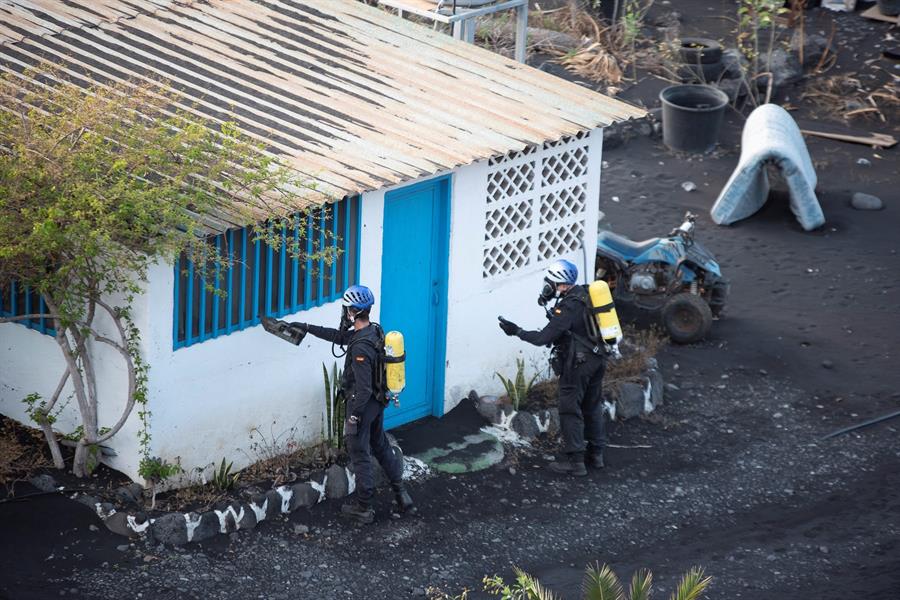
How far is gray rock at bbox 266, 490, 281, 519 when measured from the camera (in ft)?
30.9

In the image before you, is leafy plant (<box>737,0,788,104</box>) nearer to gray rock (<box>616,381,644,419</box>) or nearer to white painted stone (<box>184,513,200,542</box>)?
gray rock (<box>616,381,644,419</box>)

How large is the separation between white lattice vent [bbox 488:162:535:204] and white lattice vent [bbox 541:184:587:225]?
22 cm

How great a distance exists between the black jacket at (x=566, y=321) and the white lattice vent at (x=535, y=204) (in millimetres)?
1023

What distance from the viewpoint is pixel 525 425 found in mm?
11008

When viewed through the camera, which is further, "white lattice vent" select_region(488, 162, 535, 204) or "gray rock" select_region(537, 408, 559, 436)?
"gray rock" select_region(537, 408, 559, 436)

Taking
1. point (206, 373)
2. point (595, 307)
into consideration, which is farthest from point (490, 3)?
point (206, 373)

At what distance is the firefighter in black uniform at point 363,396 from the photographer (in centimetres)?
925

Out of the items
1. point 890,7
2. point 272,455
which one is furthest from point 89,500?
point 890,7

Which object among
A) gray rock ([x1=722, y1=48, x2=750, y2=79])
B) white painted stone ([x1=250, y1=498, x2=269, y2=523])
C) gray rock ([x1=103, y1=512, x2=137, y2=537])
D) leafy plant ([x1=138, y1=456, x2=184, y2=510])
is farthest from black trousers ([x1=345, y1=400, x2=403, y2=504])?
gray rock ([x1=722, y1=48, x2=750, y2=79])

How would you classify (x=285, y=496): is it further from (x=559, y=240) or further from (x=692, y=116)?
(x=692, y=116)

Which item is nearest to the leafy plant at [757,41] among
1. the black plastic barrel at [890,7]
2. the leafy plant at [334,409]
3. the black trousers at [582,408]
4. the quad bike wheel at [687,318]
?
the black plastic barrel at [890,7]

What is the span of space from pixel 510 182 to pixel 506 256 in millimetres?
610

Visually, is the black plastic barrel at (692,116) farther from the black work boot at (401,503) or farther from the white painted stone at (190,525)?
the white painted stone at (190,525)

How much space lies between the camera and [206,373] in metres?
9.31
